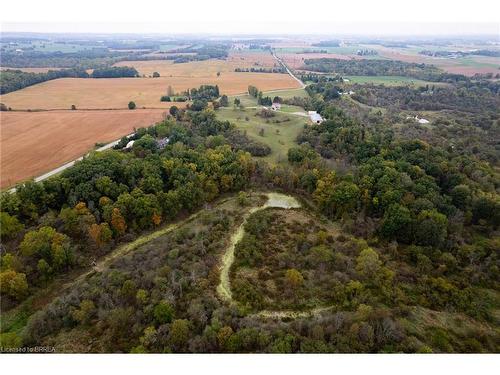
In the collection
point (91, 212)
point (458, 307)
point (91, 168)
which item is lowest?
point (458, 307)

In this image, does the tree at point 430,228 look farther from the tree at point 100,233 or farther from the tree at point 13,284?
the tree at point 13,284

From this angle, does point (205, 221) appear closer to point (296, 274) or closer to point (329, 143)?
point (296, 274)

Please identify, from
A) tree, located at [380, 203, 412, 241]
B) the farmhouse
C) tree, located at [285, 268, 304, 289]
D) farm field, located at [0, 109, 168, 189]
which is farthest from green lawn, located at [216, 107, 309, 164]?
tree, located at [285, 268, 304, 289]

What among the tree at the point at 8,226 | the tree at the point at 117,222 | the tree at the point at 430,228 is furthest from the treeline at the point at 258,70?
the tree at the point at 8,226

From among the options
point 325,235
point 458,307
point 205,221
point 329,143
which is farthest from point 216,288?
point 329,143

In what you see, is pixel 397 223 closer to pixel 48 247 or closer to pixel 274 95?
pixel 48 247

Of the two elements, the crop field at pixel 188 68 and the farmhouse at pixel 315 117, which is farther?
the crop field at pixel 188 68

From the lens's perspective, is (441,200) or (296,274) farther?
(441,200)
